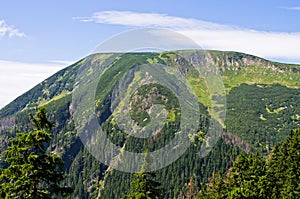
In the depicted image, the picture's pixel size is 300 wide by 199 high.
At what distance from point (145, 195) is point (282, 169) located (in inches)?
1527

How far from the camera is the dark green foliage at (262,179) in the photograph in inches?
1806

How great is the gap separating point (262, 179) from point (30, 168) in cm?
3298

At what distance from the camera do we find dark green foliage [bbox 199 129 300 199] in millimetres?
45875

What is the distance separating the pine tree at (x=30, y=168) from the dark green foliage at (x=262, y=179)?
29.4 metres

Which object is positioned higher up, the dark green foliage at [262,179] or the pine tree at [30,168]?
the pine tree at [30,168]

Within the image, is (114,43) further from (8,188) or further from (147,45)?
(8,188)

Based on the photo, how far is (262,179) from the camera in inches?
1812

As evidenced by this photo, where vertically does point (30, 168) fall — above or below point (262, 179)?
above

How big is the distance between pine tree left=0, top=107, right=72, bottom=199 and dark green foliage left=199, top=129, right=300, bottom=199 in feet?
96.5

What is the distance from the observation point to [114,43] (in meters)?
48.3

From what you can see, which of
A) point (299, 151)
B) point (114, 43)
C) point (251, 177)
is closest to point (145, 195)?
point (251, 177)

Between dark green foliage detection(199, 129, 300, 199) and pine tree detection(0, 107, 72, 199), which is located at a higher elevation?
pine tree detection(0, 107, 72, 199)

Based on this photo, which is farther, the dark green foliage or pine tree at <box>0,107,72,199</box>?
the dark green foliage

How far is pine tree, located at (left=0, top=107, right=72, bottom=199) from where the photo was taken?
20.6 metres
